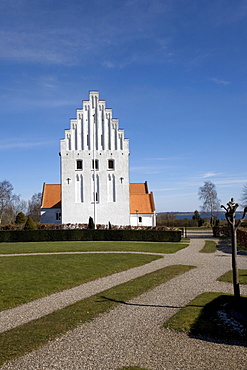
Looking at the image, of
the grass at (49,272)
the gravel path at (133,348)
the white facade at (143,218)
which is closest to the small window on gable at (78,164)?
the white facade at (143,218)

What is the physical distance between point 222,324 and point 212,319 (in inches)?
14.9

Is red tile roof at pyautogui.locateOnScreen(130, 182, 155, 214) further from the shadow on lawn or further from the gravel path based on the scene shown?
the shadow on lawn

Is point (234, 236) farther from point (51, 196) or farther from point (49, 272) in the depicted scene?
point (51, 196)

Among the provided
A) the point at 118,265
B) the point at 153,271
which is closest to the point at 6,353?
the point at 153,271

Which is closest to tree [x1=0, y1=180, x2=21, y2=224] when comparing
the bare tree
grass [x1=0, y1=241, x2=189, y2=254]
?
the bare tree

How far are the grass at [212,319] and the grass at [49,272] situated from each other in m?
4.47

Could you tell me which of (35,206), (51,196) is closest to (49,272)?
(51,196)

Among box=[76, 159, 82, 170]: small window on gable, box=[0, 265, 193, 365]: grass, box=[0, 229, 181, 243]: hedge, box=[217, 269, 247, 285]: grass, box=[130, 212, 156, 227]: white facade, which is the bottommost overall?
box=[217, 269, 247, 285]: grass

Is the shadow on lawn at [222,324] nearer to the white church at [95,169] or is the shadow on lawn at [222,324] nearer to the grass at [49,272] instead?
the grass at [49,272]

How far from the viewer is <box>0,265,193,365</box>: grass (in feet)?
20.5

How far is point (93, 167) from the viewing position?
40844 millimetres

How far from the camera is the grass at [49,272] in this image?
1073 cm

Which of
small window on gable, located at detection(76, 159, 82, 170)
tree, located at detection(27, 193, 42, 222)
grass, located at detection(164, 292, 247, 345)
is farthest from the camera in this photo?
tree, located at detection(27, 193, 42, 222)

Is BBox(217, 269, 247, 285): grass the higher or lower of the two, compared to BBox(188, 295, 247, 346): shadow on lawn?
lower
